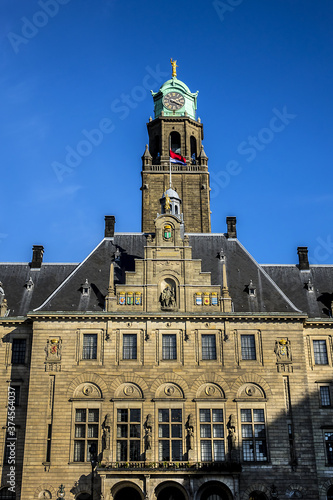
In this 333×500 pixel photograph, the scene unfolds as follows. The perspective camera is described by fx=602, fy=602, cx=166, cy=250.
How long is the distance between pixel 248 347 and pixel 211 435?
705cm

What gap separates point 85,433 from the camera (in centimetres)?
4253

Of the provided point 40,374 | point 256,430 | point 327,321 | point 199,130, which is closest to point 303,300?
point 327,321

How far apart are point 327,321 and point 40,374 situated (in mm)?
22287

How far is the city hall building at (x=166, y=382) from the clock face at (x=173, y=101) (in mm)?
26691

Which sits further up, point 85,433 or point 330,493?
point 85,433

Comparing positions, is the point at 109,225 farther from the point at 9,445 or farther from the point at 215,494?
the point at 215,494

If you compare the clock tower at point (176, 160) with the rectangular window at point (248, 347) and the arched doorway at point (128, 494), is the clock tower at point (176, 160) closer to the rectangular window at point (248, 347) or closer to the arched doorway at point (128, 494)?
the rectangular window at point (248, 347)

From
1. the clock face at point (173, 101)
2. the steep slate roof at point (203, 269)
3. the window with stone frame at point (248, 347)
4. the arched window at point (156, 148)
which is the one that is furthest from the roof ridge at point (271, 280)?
the clock face at point (173, 101)

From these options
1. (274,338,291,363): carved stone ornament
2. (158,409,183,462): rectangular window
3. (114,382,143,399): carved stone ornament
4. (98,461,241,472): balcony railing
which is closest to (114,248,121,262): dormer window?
(114,382,143,399): carved stone ornament

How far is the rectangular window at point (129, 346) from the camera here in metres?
44.7

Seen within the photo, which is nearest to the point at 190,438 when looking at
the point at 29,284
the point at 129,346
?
the point at 129,346

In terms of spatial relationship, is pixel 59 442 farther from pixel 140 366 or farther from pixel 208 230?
pixel 208 230

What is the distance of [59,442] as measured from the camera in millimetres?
42062

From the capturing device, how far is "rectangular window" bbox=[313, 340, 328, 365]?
4659 centimetres
